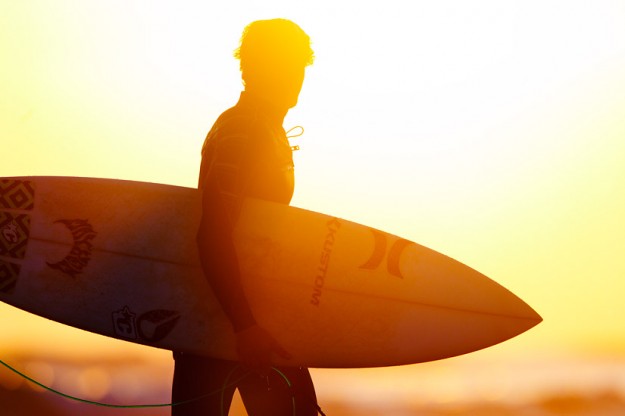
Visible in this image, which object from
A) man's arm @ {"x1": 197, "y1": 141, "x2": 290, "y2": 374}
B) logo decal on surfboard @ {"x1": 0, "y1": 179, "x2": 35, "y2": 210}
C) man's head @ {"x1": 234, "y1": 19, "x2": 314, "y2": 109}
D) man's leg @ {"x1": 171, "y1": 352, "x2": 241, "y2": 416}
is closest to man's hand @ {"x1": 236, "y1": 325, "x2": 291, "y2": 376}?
man's arm @ {"x1": 197, "y1": 141, "x2": 290, "y2": 374}

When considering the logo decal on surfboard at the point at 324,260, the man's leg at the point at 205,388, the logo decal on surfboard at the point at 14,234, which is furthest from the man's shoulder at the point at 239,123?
the logo decal on surfboard at the point at 14,234

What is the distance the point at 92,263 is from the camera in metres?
3.76

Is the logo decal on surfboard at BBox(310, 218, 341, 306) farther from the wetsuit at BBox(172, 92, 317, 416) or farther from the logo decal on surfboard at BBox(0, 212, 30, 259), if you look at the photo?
the logo decal on surfboard at BBox(0, 212, 30, 259)

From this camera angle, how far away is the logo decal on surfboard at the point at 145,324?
11.4ft

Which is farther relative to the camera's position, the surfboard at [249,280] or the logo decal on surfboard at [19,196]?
the logo decal on surfboard at [19,196]

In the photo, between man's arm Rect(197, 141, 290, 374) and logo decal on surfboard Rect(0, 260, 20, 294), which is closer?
man's arm Rect(197, 141, 290, 374)

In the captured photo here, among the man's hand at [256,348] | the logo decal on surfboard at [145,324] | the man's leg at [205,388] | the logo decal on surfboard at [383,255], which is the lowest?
the man's leg at [205,388]

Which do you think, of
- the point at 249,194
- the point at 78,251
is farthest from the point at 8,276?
the point at 249,194

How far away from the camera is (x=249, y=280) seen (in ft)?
11.9

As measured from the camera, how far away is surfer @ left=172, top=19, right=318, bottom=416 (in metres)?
2.86

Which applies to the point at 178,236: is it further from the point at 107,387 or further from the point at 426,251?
the point at 107,387

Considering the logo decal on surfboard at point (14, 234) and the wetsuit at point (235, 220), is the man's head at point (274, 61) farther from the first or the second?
the logo decal on surfboard at point (14, 234)

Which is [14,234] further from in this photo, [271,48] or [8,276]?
[271,48]

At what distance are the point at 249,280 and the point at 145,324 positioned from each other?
0.42 metres
